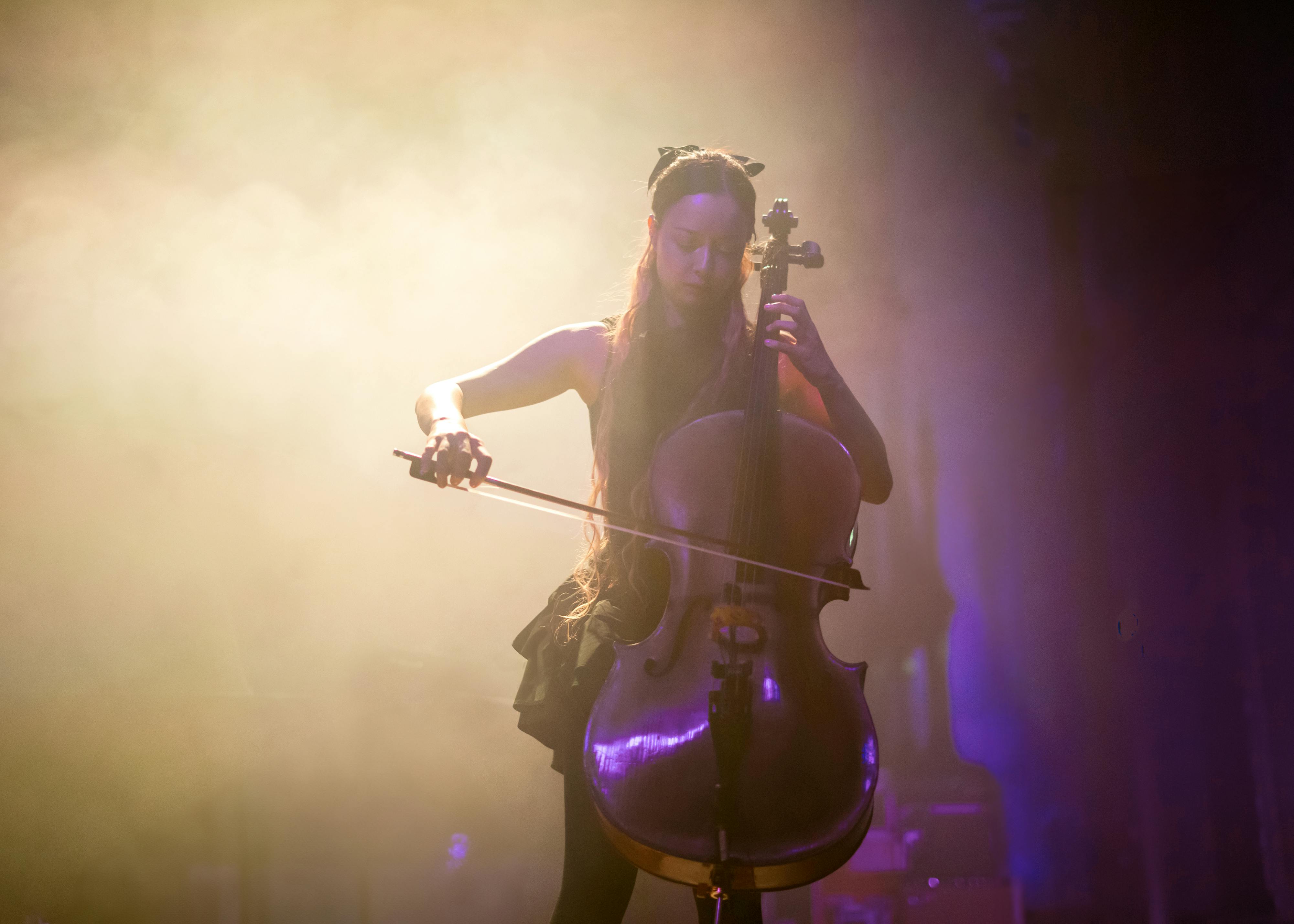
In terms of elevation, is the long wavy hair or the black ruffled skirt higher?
the long wavy hair

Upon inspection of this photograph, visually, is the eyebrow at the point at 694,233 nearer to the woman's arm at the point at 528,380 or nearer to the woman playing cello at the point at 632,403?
the woman playing cello at the point at 632,403

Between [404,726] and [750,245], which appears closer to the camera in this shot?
[750,245]

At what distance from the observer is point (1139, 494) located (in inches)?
107

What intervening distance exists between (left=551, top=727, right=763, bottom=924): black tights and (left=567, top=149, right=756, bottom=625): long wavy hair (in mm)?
238

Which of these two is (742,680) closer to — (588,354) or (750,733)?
(750,733)

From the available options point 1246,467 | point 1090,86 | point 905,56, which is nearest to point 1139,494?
point 1246,467

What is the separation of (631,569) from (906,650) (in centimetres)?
179

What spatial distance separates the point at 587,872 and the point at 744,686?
1.27 ft

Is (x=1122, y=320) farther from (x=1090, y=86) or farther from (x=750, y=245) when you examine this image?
(x=750, y=245)

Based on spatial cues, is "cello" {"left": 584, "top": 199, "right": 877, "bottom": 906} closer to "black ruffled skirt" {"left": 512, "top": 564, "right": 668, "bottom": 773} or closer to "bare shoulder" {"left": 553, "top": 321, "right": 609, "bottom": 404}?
"black ruffled skirt" {"left": 512, "top": 564, "right": 668, "bottom": 773}

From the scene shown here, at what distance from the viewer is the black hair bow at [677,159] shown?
4.63 ft

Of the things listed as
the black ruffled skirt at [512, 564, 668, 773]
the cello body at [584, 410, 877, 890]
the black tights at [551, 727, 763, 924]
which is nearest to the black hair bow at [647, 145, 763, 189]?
the cello body at [584, 410, 877, 890]

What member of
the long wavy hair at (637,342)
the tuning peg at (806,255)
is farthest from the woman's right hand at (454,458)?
the tuning peg at (806,255)

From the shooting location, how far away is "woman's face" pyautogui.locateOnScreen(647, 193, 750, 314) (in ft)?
4.43
